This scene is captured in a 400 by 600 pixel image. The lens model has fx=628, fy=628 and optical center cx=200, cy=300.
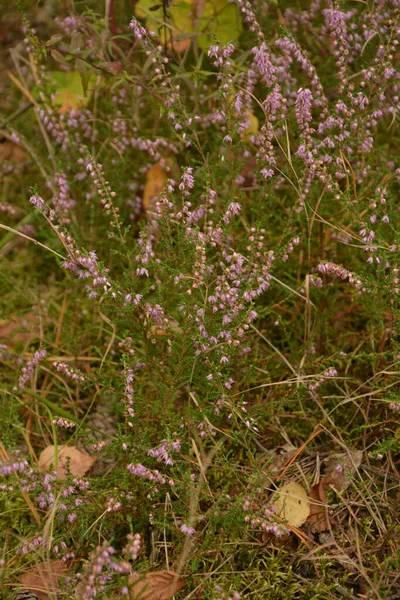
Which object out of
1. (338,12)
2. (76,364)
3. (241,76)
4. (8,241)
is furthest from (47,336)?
(338,12)

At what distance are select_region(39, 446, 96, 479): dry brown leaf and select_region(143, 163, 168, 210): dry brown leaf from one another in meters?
Answer: 1.46

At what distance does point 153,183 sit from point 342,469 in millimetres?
1971

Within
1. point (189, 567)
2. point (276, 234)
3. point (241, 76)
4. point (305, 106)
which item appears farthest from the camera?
point (276, 234)

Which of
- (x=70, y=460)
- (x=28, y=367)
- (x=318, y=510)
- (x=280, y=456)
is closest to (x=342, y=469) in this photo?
(x=318, y=510)

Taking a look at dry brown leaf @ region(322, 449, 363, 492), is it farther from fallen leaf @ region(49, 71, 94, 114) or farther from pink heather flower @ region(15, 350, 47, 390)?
fallen leaf @ region(49, 71, 94, 114)

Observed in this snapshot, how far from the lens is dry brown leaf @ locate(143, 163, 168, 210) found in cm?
370

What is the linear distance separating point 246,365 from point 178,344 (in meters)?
0.48

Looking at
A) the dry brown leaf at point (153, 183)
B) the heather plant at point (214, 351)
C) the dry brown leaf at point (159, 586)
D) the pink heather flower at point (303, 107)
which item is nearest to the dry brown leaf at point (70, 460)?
the heather plant at point (214, 351)

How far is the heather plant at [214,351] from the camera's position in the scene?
2.46 metres

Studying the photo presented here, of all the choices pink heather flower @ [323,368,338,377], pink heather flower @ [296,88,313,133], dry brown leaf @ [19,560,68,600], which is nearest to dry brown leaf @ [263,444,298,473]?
pink heather flower @ [323,368,338,377]

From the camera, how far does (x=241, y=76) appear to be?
132 inches

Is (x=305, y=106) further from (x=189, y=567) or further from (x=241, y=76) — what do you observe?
(x=189, y=567)

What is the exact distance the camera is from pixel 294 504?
8.60ft

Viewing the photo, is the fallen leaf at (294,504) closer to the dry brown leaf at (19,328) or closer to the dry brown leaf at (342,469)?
the dry brown leaf at (342,469)
